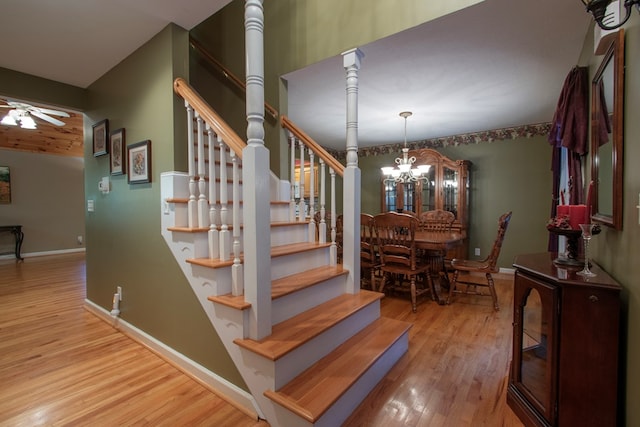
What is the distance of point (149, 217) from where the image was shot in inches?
83.9

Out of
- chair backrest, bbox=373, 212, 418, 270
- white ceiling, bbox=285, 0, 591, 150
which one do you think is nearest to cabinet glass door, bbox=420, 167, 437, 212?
white ceiling, bbox=285, 0, 591, 150

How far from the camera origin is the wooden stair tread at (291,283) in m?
1.48

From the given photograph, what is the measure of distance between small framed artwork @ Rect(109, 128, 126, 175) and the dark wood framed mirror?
3153 millimetres

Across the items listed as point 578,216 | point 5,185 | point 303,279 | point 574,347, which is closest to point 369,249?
point 303,279

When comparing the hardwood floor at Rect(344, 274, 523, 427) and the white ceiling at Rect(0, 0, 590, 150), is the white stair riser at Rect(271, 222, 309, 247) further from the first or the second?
the white ceiling at Rect(0, 0, 590, 150)

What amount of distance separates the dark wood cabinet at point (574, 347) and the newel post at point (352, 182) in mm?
1106

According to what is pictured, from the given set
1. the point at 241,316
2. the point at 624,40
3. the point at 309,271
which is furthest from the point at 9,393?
the point at 624,40

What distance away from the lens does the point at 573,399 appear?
46.7 inches

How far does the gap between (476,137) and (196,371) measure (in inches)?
199

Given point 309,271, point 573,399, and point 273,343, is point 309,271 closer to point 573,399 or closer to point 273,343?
point 273,343

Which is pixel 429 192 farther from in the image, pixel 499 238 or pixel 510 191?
pixel 499 238

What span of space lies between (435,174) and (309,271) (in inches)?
134

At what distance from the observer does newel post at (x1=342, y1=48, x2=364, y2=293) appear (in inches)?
81.7

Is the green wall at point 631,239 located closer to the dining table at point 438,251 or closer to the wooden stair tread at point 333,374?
the wooden stair tread at point 333,374
